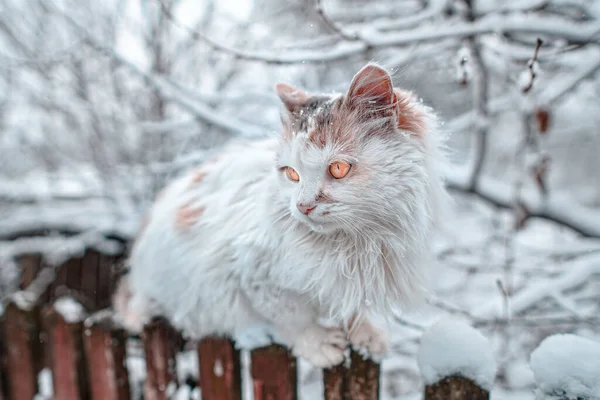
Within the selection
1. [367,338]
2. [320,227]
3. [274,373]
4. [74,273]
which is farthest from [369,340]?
[74,273]

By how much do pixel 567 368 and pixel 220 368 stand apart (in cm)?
110

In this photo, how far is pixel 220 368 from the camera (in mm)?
1369

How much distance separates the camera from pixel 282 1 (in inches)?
110

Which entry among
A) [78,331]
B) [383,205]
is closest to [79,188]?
[78,331]

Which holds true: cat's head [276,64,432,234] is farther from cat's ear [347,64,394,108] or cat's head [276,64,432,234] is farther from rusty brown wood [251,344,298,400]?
rusty brown wood [251,344,298,400]

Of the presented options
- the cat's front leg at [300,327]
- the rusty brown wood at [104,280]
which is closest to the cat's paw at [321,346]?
the cat's front leg at [300,327]

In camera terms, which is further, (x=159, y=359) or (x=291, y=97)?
(x=159, y=359)

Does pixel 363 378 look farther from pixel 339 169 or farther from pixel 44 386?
pixel 44 386

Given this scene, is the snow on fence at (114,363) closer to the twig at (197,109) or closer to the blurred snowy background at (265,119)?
the blurred snowy background at (265,119)

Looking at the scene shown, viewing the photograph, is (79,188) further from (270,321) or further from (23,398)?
(270,321)

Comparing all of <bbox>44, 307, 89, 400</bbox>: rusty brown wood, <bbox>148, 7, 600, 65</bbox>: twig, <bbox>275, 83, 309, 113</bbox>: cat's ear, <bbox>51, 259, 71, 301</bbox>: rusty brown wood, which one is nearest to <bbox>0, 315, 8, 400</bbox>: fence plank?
<bbox>44, 307, 89, 400</bbox>: rusty brown wood

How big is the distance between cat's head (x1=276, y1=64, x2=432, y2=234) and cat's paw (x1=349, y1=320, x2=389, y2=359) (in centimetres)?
42

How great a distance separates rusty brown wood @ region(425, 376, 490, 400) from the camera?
1000mm

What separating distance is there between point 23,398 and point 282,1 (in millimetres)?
3103
